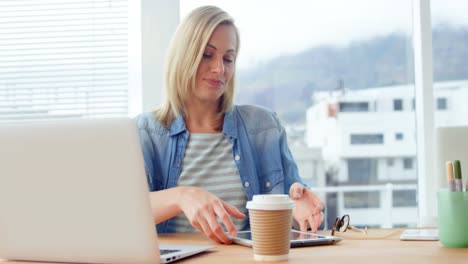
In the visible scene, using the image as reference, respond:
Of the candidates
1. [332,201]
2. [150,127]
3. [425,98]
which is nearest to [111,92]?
[150,127]

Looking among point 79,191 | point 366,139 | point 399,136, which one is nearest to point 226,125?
point 79,191

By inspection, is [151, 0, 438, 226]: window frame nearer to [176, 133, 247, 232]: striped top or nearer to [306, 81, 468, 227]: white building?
[176, 133, 247, 232]: striped top

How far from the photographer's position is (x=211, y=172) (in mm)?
1888

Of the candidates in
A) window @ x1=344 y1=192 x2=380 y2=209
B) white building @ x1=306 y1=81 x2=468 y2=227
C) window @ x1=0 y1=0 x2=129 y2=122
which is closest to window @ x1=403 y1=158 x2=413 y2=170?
white building @ x1=306 y1=81 x2=468 y2=227

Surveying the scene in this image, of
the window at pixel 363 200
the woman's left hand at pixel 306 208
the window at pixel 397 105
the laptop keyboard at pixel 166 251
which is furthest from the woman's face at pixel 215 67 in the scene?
the window at pixel 363 200

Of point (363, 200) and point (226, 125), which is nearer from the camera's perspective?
point (226, 125)

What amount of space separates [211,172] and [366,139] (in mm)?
4668

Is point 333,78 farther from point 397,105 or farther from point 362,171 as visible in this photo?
point 362,171

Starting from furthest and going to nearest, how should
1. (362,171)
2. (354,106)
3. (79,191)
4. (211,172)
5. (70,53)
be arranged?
(362,171) < (354,106) < (70,53) < (211,172) < (79,191)

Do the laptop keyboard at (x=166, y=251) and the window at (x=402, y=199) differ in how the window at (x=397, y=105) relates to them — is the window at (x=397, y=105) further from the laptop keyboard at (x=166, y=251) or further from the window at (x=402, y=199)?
the laptop keyboard at (x=166, y=251)

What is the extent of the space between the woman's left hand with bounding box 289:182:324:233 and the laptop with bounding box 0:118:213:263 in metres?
0.51

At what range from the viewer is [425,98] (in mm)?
2783

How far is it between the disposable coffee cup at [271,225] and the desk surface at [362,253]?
0.03 metres

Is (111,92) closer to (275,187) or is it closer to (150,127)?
(150,127)
